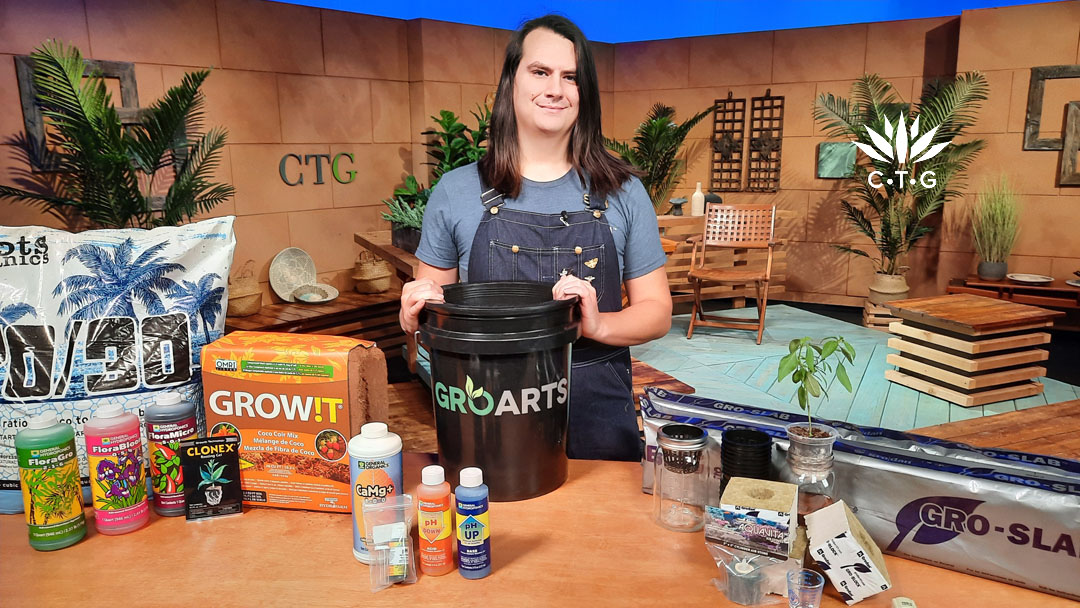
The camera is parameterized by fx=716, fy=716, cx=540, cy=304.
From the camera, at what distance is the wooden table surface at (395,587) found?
100 centimetres

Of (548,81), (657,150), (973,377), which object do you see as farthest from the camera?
(657,150)

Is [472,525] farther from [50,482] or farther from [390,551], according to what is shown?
[50,482]

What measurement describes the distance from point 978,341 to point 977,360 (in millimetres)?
123

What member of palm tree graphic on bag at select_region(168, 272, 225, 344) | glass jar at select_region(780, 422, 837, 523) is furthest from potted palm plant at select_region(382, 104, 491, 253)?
glass jar at select_region(780, 422, 837, 523)

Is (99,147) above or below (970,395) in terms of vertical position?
above

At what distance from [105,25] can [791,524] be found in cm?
526

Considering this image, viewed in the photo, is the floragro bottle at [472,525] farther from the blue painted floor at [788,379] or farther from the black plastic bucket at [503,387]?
the blue painted floor at [788,379]

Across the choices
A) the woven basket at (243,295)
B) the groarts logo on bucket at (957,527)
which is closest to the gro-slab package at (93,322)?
the groarts logo on bucket at (957,527)

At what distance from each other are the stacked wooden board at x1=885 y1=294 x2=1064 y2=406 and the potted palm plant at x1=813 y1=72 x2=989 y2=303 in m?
1.97

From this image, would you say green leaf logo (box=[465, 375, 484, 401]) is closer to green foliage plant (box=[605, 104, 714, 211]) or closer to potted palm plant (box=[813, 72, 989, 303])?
green foliage plant (box=[605, 104, 714, 211])

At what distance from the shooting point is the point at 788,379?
507 centimetres

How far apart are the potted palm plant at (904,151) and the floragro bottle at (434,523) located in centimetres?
633

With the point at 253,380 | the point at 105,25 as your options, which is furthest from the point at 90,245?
the point at 105,25

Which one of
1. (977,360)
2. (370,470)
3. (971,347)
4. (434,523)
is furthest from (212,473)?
(977,360)
